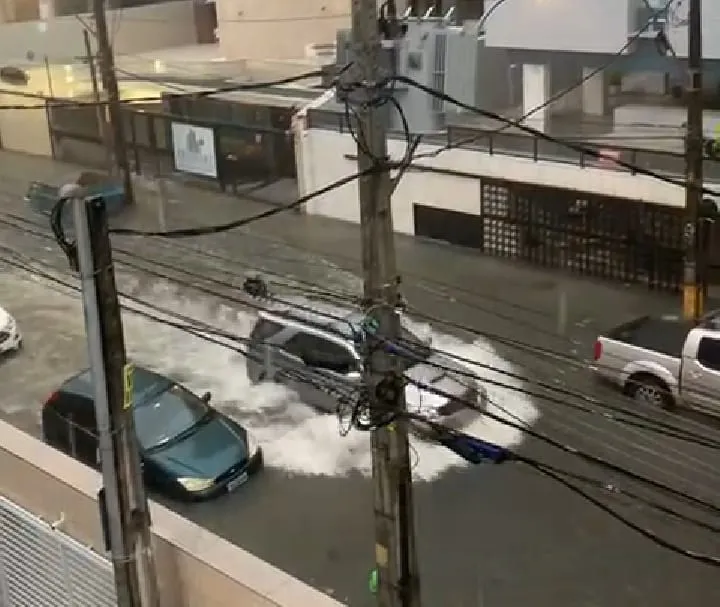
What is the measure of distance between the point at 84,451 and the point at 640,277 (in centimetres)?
797

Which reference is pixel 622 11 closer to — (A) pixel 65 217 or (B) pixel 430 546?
(B) pixel 430 546

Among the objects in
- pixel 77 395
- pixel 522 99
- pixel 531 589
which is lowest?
pixel 531 589

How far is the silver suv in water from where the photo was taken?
11.7 meters

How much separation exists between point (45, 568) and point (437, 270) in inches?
376

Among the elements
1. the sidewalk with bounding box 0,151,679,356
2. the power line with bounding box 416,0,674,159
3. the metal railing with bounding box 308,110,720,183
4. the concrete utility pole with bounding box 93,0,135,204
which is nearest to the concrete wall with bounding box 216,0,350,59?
the concrete utility pole with bounding box 93,0,135,204

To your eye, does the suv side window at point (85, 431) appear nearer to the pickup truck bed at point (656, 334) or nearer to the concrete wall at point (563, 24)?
the pickup truck bed at point (656, 334)

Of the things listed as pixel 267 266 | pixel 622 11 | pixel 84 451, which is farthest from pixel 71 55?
pixel 84 451

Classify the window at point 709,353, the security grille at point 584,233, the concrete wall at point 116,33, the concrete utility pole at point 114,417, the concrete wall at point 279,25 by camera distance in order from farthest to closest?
the concrete wall at point 116,33
the concrete wall at point 279,25
the security grille at point 584,233
the window at point 709,353
the concrete utility pole at point 114,417

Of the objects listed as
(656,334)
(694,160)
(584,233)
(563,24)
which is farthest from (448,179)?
(656,334)

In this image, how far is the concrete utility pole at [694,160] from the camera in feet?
41.7

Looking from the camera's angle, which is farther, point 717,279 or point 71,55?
point 71,55

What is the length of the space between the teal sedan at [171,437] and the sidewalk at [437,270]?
13.7ft

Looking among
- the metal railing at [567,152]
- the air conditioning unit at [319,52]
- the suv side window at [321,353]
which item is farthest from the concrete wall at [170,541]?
the air conditioning unit at [319,52]

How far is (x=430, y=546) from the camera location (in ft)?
32.3
